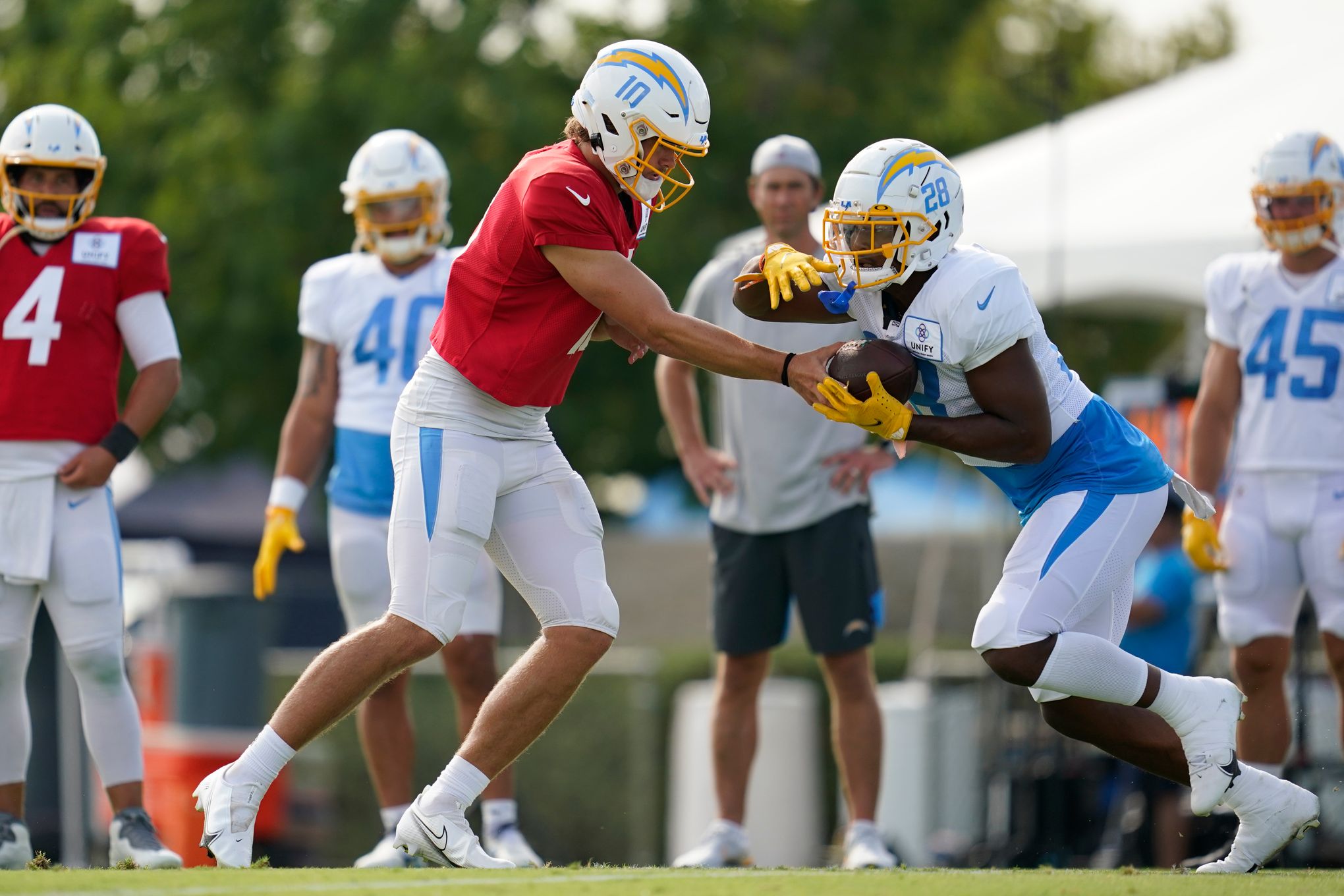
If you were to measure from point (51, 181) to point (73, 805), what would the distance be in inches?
212

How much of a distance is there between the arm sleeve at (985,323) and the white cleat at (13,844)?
10.3 feet

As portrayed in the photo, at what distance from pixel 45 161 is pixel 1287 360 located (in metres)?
4.14

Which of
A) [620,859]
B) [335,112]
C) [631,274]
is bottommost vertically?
[620,859]

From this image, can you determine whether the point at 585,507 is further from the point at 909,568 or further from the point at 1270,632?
the point at 909,568

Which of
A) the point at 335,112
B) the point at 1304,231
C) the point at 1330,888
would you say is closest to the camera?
the point at 1330,888

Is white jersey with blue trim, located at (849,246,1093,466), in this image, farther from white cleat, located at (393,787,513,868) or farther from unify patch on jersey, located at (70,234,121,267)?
unify patch on jersey, located at (70,234,121,267)

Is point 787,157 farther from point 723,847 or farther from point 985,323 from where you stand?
point 723,847

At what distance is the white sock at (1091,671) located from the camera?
4.71 meters

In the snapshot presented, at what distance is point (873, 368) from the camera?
4609mm

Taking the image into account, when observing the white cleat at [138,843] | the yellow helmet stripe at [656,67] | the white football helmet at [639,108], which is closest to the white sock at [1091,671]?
the white football helmet at [639,108]

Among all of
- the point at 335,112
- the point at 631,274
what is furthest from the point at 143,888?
the point at 335,112

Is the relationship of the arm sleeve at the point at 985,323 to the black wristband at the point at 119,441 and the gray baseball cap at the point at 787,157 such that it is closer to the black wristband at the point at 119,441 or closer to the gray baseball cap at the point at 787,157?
the gray baseball cap at the point at 787,157

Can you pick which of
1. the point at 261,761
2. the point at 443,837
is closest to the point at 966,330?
the point at 443,837

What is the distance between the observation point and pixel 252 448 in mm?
14391
